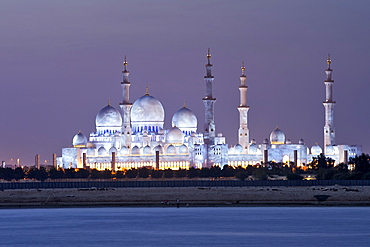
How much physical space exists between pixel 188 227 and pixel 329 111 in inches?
3970

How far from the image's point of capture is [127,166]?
161 metres

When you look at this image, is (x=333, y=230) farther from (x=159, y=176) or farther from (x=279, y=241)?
(x=159, y=176)

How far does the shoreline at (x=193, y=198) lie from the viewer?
87.8 metres

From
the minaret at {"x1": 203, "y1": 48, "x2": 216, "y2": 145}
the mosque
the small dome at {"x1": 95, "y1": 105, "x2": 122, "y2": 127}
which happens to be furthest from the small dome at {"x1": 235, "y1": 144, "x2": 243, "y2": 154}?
the small dome at {"x1": 95, "y1": 105, "x2": 122, "y2": 127}

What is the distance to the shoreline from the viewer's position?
87.8 metres

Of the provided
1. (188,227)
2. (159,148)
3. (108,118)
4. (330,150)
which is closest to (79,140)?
(108,118)

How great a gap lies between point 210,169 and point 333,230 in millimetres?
79679

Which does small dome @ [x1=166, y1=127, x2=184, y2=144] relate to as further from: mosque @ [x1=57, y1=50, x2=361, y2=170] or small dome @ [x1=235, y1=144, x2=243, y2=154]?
small dome @ [x1=235, y1=144, x2=243, y2=154]

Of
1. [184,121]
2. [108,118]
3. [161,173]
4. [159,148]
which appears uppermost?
[108,118]

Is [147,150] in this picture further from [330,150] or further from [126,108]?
[330,150]

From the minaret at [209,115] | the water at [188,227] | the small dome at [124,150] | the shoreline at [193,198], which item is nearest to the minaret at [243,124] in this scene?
the minaret at [209,115]

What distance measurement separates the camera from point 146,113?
16762 cm

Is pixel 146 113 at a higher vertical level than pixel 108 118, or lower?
higher

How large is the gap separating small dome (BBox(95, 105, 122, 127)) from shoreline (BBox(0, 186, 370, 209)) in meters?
69.3
